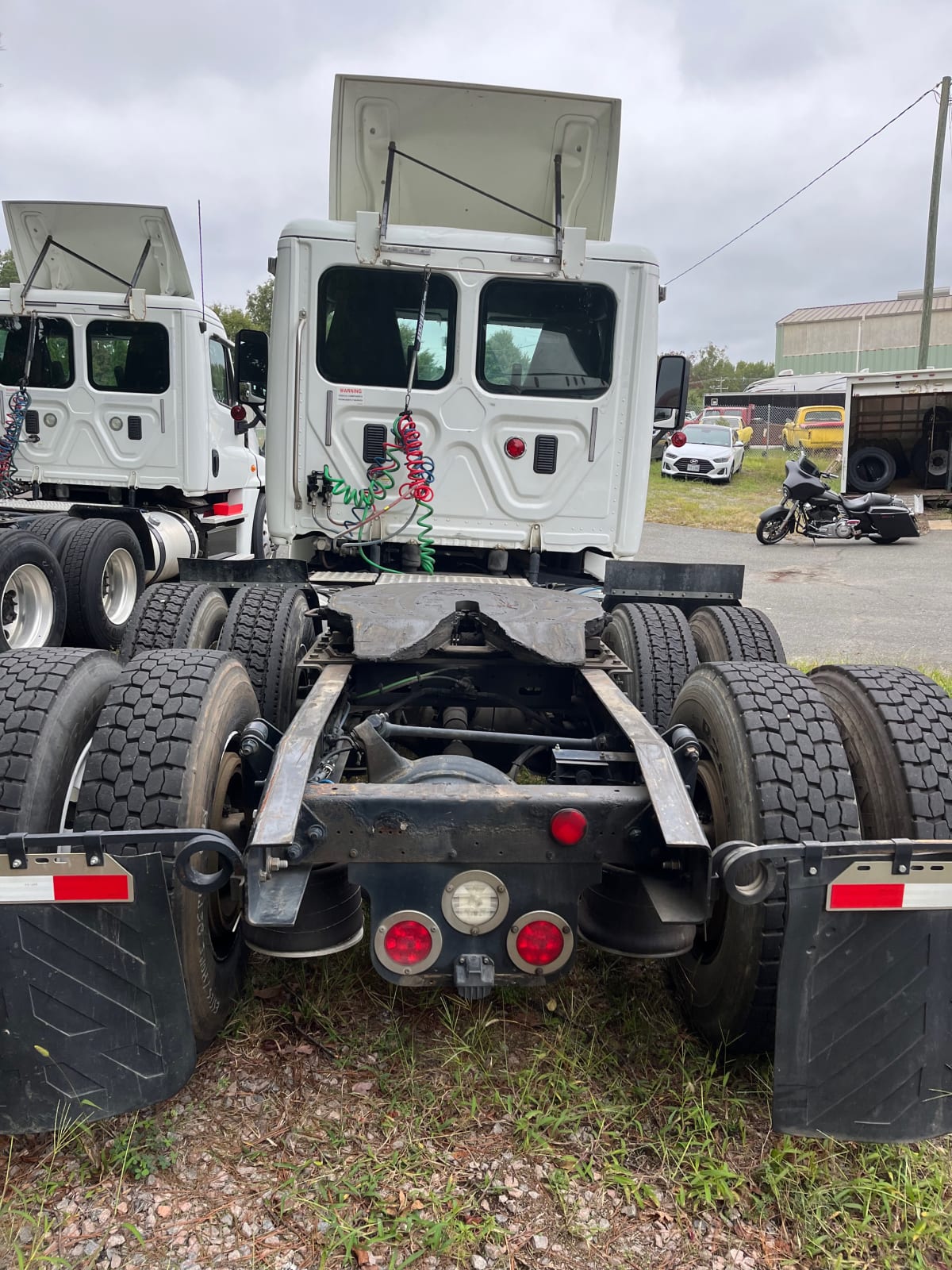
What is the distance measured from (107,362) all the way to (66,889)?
6.91 m

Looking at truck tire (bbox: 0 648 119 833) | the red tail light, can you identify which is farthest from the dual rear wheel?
the red tail light

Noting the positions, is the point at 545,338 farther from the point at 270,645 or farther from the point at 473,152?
the point at 270,645

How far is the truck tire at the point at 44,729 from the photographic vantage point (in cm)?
213

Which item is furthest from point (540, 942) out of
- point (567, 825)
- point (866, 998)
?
point (866, 998)

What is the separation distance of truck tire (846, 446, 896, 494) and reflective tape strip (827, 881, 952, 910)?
16.8 m

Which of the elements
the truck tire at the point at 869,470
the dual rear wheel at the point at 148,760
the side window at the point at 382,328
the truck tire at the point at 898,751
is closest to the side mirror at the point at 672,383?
the side window at the point at 382,328

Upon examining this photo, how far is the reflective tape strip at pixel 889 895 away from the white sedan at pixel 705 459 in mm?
21118

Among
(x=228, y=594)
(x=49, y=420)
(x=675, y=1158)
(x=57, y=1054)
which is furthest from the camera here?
(x=49, y=420)

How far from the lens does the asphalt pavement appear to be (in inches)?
304

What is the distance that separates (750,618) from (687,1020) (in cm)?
192

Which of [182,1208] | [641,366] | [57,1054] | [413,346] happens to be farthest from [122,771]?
[641,366]

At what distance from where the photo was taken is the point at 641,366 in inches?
188

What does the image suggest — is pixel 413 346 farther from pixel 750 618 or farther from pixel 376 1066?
pixel 376 1066

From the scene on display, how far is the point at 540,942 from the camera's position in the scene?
2.12m
